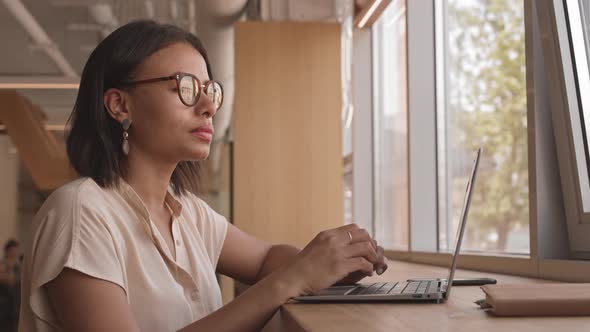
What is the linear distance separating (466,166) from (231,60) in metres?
2.93

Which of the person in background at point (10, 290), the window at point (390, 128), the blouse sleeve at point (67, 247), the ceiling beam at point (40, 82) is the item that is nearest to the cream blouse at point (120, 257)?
the blouse sleeve at point (67, 247)

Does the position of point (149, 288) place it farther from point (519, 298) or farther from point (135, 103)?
point (519, 298)

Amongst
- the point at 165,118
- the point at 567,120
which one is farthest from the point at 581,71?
the point at 165,118

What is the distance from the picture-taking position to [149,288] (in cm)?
156

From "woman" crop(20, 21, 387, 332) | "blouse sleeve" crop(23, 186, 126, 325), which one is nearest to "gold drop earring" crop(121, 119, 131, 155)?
"woman" crop(20, 21, 387, 332)

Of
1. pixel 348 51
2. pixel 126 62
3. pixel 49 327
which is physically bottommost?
pixel 49 327

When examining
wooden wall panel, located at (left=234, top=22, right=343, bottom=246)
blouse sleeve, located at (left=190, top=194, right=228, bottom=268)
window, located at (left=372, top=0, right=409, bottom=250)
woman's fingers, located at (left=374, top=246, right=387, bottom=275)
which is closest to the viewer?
woman's fingers, located at (left=374, top=246, right=387, bottom=275)

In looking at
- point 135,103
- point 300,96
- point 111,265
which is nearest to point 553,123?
point 135,103

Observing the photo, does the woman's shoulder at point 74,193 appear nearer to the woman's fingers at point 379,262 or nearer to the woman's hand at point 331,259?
the woman's hand at point 331,259

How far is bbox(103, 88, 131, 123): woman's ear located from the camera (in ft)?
5.78

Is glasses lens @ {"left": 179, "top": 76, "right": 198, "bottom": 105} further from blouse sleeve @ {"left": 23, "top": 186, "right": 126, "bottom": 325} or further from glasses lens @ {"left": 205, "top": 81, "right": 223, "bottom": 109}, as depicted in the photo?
blouse sleeve @ {"left": 23, "top": 186, "right": 126, "bottom": 325}

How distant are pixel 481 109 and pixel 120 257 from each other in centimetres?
301

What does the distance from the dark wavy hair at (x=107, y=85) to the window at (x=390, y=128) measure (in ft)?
8.07

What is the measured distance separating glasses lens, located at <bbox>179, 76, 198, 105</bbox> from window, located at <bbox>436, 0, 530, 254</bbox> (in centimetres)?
227
